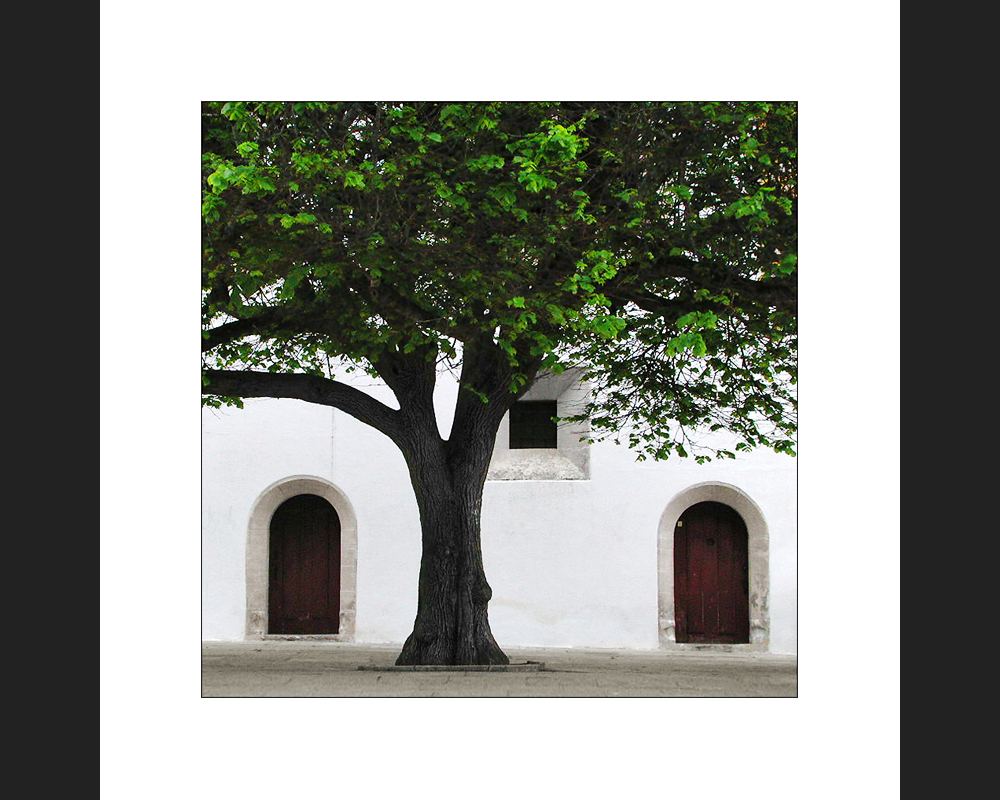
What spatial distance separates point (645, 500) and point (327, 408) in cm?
409

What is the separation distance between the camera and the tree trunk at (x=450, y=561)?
1192 centimetres

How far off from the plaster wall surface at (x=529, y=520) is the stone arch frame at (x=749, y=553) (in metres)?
0.09

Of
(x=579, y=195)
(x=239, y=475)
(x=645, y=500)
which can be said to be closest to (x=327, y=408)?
(x=239, y=475)

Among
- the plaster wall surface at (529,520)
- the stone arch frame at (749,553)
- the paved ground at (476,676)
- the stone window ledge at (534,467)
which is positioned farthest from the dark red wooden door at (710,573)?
the stone window ledge at (534,467)

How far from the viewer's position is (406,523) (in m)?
14.1

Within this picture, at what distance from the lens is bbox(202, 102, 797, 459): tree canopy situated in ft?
29.0

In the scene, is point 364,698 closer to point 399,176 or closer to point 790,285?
point 399,176

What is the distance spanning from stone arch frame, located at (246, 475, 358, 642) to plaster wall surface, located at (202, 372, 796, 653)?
88mm

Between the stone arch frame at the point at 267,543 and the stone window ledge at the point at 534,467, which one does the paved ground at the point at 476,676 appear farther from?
the stone window ledge at the point at 534,467

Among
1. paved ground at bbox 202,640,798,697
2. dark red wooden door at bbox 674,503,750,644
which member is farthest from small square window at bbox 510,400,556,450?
paved ground at bbox 202,640,798,697

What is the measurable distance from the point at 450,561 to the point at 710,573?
140 inches

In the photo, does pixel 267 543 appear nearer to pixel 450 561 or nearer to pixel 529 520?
pixel 450 561

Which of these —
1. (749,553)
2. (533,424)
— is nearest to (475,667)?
(749,553)
